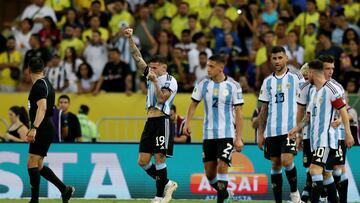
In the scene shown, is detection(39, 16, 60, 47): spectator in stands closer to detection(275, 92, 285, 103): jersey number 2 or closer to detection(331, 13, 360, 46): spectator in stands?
detection(331, 13, 360, 46): spectator in stands

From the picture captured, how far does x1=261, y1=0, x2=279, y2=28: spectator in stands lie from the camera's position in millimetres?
25734

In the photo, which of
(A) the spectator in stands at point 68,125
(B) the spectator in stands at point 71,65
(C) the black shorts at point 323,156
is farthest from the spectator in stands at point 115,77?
(C) the black shorts at point 323,156

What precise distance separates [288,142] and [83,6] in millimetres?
11021

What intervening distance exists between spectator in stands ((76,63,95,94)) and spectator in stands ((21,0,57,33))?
2024 mm

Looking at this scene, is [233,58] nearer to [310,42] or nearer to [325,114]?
[310,42]

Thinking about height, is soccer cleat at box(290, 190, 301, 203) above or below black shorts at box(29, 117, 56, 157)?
below

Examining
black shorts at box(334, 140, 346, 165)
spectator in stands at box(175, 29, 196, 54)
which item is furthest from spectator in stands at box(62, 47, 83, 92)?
black shorts at box(334, 140, 346, 165)

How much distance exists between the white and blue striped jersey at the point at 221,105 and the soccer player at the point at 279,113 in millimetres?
811

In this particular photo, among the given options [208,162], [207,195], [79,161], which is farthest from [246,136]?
[208,162]

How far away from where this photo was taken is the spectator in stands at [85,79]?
24.7 metres

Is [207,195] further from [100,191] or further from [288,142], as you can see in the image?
[288,142]

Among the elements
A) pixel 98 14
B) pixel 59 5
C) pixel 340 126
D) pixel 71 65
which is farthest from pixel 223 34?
pixel 340 126

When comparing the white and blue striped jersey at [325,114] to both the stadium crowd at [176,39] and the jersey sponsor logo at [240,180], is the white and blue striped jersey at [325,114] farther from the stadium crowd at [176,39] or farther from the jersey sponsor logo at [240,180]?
the stadium crowd at [176,39]

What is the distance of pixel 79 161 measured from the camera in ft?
67.4
